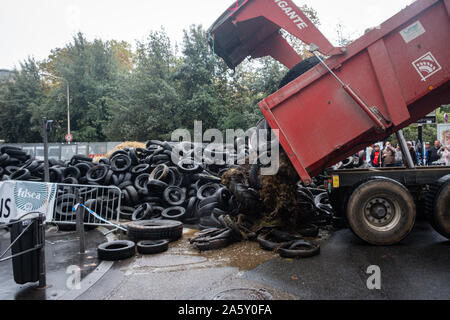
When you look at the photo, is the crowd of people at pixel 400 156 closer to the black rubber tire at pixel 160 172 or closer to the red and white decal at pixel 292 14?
the black rubber tire at pixel 160 172

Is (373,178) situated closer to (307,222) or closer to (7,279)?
(307,222)

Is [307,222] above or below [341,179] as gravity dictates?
below

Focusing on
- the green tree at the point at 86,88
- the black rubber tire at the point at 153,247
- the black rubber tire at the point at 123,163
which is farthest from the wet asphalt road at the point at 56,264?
the green tree at the point at 86,88

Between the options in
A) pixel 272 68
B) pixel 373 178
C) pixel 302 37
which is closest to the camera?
pixel 302 37

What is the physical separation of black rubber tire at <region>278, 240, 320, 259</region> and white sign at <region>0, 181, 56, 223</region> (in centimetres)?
473

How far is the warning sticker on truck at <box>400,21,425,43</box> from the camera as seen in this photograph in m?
5.50

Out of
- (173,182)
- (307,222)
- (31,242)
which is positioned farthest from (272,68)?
(31,242)

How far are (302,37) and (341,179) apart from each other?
281 cm

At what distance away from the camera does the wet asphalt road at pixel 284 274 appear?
4.18 meters

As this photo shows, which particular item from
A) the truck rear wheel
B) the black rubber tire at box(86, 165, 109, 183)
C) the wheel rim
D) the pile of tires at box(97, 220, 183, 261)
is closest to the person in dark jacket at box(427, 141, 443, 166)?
the truck rear wheel

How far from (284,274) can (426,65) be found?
4152 millimetres

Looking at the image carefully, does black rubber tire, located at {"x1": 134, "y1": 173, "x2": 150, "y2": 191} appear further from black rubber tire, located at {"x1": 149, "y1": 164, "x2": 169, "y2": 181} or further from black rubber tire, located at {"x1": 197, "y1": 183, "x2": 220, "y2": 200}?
black rubber tire, located at {"x1": 197, "y1": 183, "x2": 220, "y2": 200}

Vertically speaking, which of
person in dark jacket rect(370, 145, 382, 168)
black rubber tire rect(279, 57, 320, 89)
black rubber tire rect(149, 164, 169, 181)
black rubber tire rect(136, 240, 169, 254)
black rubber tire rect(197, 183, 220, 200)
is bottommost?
black rubber tire rect(136, 240, 169, 254)
